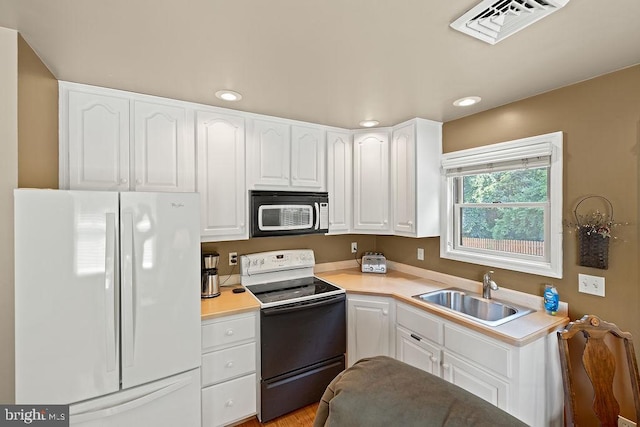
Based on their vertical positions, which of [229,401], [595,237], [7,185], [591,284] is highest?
[7,185]

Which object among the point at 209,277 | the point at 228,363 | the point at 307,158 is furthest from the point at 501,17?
the point at 228,363

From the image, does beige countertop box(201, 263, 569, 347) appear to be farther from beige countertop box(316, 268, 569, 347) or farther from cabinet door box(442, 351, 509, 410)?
cabinet door box(442, 351, 509, 410)

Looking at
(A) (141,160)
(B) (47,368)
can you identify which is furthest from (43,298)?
(A) (141,160)

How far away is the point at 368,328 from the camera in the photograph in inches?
94.8

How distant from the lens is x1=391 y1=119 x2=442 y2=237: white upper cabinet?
251cm

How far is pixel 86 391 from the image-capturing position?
145 cm

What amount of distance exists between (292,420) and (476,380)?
4.35ft

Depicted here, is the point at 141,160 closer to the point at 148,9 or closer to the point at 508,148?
the point at 148,9

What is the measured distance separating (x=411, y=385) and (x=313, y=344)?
1551mm

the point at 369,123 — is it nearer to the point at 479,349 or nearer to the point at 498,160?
the point at 498,160

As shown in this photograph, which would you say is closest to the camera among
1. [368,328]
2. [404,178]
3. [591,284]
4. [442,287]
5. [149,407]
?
[149,407]

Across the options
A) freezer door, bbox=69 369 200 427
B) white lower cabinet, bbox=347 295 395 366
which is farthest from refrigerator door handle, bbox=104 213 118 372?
white lower cabinet, bbox=347 295 395 366

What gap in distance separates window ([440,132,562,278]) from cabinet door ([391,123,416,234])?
32 cm

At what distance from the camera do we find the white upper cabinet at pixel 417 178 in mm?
2514
